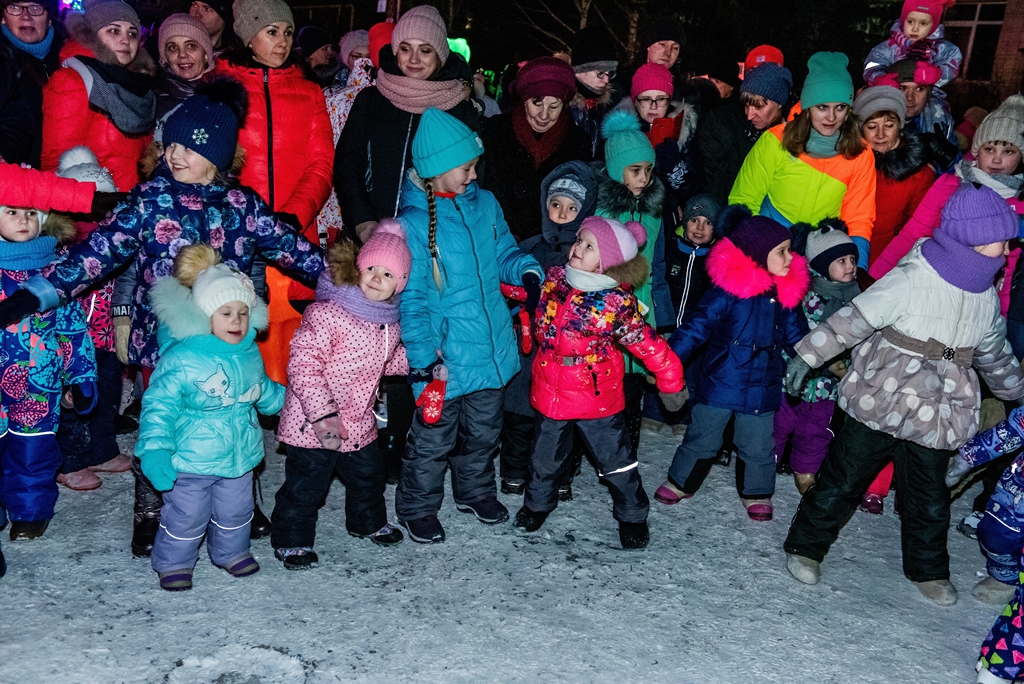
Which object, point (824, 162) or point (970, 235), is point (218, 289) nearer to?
point (970, 235)

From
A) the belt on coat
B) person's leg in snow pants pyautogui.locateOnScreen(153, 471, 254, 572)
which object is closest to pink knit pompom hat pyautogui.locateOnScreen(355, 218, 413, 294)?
person's leg in snow pants pyautogui.locateOnScreen(153, 471, 254, 572)

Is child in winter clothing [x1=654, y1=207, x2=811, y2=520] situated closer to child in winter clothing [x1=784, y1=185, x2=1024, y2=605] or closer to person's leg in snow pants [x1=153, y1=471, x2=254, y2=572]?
child in winter clothing [x1=784, y1=185, x2=1024, y2=605]

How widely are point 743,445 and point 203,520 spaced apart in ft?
9.52

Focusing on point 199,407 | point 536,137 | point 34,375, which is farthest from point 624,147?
point 34,375

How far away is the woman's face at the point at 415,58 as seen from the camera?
4609 millimetres

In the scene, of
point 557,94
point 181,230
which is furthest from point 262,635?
point 557,94

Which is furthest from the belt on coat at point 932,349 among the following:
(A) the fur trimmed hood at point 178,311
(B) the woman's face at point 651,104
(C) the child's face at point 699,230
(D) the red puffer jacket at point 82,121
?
(D) the red puffer jacket at point 82,121

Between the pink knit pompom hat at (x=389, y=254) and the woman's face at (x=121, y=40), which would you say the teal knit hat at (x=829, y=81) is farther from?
the woman's face at (x=121, y=40)

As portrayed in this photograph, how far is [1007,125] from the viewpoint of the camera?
17.4 ft

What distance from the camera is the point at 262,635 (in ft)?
11.7

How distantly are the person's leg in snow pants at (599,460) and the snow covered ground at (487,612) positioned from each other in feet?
0.70

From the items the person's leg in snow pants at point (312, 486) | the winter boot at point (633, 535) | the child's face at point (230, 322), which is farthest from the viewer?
the winter boot at point (633, 535)

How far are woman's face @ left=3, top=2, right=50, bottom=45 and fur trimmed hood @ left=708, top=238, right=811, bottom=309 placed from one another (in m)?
3.99

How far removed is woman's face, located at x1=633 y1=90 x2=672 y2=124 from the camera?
5.74m
